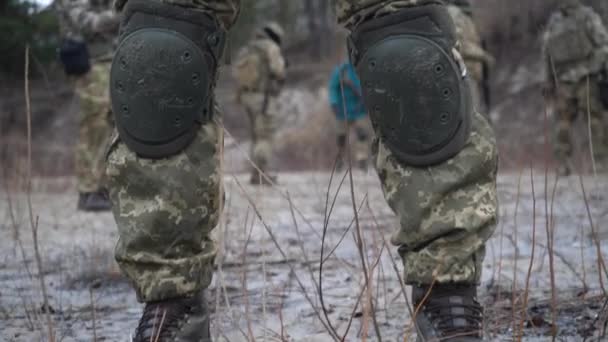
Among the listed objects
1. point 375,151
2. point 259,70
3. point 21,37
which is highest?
point 375,151

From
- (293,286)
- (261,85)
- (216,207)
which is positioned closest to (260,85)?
(261,85)

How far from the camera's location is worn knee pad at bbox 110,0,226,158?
120 cm

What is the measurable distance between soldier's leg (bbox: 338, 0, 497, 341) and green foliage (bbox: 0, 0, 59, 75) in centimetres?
1143

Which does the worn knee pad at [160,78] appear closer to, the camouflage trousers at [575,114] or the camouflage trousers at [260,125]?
the camouflage trousers at [575,114]

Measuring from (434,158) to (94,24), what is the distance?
333 centimetres

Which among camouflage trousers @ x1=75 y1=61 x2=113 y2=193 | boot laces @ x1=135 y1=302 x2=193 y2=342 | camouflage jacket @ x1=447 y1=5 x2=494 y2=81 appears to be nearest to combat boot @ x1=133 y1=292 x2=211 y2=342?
boot laces @ x1=135 y1=302 x2=193 y2=342

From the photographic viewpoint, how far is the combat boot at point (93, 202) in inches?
167

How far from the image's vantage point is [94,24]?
4098mm

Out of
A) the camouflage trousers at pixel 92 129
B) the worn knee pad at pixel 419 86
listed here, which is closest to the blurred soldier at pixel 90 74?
the camouflage trousers at pixel 92 129

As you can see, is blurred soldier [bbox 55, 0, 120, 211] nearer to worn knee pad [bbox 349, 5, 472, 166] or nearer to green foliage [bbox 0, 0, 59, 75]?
worn knee pad [bbox 349, 5, 472, 166]

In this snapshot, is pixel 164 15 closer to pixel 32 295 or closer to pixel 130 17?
pixel 130 17

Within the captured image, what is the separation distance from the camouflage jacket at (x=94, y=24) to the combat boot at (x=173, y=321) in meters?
3.06

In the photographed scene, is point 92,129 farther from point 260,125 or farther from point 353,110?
point 353,110

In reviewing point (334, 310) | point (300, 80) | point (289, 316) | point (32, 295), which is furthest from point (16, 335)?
point (300, 80)
